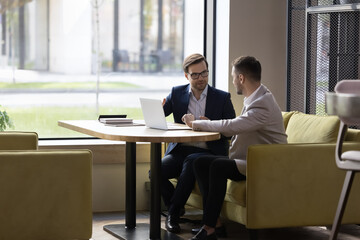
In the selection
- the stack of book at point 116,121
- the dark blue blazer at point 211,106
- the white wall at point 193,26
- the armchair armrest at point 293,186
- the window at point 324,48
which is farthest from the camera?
the white wall at point 193,26

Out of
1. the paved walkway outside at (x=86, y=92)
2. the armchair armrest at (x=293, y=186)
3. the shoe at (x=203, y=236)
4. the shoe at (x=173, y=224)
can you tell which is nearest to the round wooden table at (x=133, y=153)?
the shoe at (x=173, y=224)

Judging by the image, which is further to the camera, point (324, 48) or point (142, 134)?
point (324, 48)

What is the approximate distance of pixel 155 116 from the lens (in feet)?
15.7

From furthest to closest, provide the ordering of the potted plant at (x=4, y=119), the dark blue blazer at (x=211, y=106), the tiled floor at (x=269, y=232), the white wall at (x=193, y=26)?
the white wall at (x=193, y=26), the potted plant at (x=4, y=119), the dark blue blazer at (x=211, y=106), the tiled floor at (x=269, y=232)

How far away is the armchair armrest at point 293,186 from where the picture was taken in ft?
14.6

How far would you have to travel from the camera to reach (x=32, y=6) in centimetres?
602

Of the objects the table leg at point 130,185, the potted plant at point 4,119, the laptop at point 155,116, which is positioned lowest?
the table leg at point 130,185

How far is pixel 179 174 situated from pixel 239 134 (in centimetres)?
71

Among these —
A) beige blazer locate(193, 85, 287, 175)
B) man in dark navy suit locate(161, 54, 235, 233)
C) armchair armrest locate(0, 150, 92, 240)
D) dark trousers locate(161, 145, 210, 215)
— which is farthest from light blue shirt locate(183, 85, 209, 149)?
armchair armrest locate(0, 150, 92, 240)

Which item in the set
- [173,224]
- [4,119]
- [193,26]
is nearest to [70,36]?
[4,119]

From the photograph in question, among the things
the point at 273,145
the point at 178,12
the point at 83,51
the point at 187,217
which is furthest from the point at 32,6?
the point at 273,145

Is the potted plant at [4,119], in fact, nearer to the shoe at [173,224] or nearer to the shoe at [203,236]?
the shoe at [173,224]

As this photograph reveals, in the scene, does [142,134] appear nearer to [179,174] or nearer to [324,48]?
[179,174]

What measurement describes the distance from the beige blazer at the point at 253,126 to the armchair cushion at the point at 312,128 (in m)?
0.30
